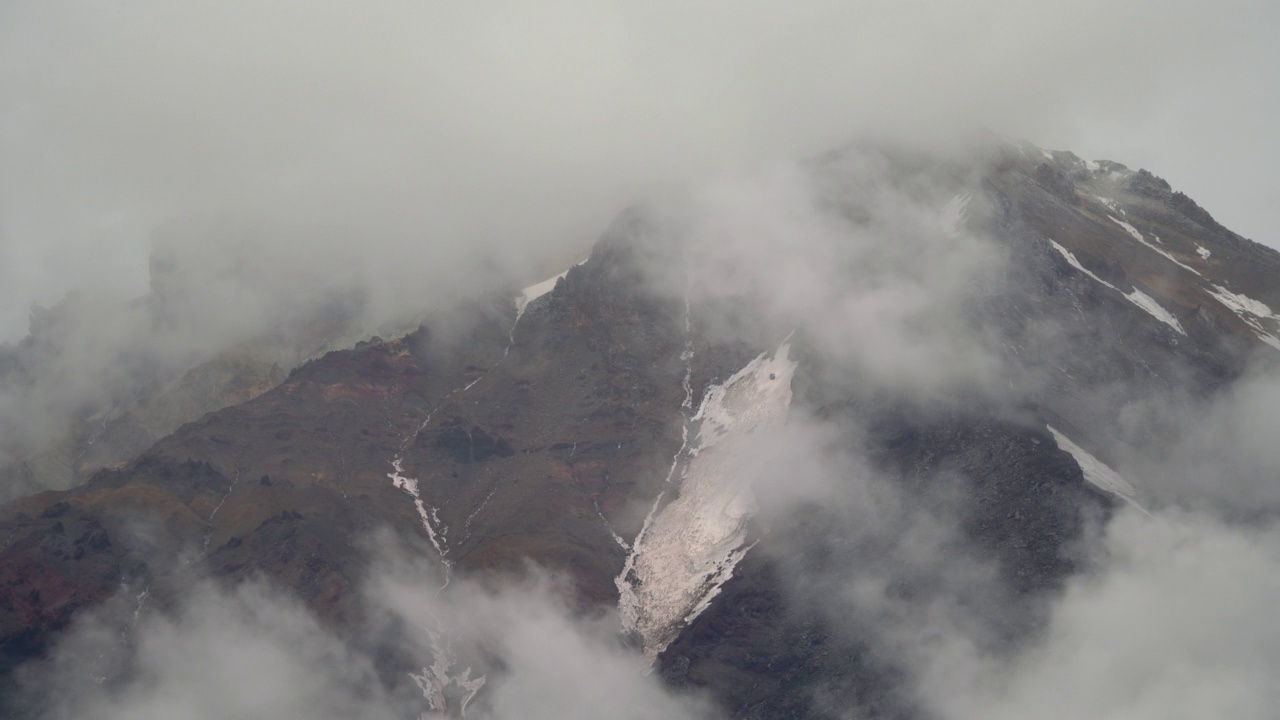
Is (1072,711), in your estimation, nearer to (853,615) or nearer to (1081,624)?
(1081,624)

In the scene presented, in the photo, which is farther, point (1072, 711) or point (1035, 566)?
point (1035, 566)

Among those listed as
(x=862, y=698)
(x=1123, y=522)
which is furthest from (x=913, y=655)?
(x=1123, y=522)

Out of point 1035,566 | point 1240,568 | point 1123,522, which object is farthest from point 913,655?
point 1240,568

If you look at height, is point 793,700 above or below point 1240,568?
below

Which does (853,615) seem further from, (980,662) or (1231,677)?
(1231,677)

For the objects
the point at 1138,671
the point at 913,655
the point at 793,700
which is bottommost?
the point at 793,700

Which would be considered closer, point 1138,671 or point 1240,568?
point 1138,671

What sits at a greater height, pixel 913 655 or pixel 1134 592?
pixel 1134 592

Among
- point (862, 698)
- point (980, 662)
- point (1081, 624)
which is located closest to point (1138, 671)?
point (1081, 624)
